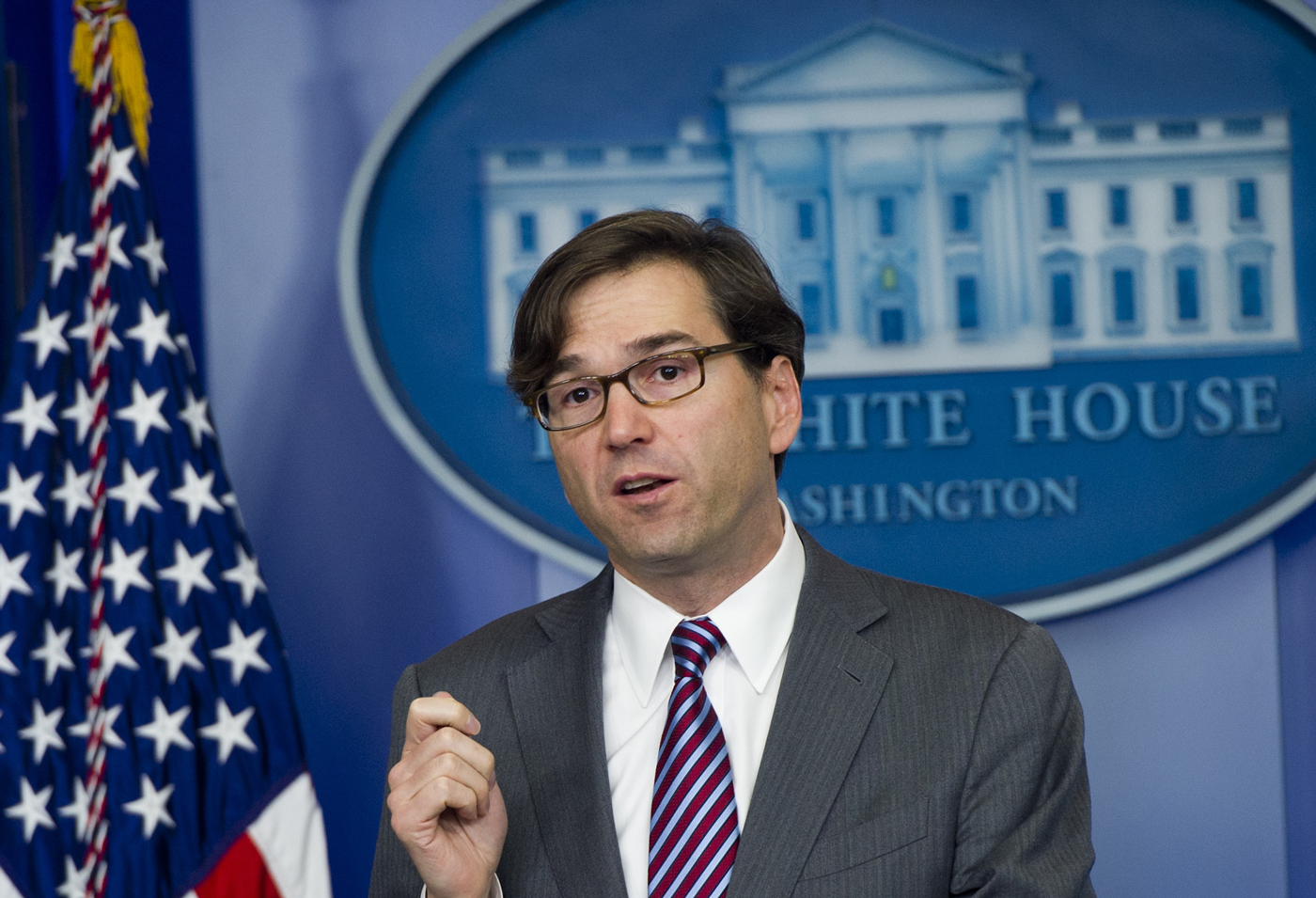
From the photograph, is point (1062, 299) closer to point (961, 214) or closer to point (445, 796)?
point (961, 214)

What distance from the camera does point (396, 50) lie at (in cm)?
266

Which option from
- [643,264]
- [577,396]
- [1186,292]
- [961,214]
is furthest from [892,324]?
[577,396]

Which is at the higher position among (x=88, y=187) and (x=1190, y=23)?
(x=1190, y=23)

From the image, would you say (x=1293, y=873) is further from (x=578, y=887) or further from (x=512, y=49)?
(x=512, y=49)

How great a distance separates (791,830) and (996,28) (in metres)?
1.78

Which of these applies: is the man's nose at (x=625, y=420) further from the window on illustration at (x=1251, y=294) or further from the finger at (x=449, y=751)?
the window on illustration at (x=1251, y=294)

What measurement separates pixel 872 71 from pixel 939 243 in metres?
0.38

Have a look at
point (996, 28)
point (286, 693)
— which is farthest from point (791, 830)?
point (996, 28)

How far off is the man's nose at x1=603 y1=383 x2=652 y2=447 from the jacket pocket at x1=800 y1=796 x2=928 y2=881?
0.53 meters

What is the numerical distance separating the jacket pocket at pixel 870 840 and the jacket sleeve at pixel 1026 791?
0.05 m

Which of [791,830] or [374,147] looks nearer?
[791,830]

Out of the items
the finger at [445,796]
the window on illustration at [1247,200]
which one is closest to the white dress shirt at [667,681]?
the finger at [445,796]

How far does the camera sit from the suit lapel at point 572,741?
1465 mm

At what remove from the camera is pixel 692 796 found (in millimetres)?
1479
